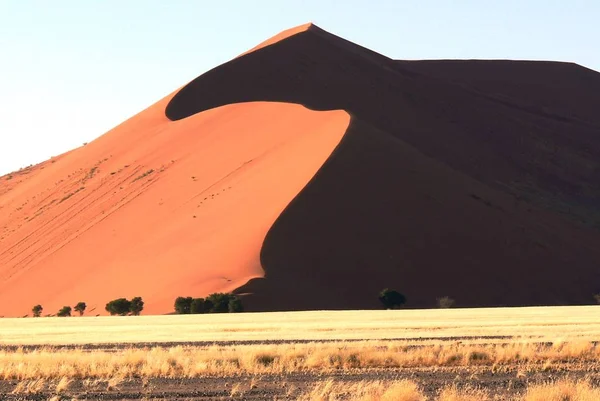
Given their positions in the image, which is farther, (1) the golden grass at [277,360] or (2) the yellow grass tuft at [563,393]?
(1) the golden grass at [277,360]

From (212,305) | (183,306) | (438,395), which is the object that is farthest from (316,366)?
(183,306)

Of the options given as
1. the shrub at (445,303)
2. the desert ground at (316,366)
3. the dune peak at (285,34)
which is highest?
the dune peak at (285,34)

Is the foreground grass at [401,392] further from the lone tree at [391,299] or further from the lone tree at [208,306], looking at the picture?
the lone tree at [391,299]

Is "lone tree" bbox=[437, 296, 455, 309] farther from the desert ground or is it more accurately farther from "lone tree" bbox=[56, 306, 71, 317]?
the desert ground

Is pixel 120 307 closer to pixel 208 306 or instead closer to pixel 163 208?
pixel 208 306

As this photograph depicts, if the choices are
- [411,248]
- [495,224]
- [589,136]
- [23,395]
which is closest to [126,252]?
[411,248]

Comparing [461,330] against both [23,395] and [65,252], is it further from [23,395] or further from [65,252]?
[65,252]

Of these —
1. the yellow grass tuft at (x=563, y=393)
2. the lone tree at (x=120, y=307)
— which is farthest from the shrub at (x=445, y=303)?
the yellow grass tuft at (x=563, y=393)
